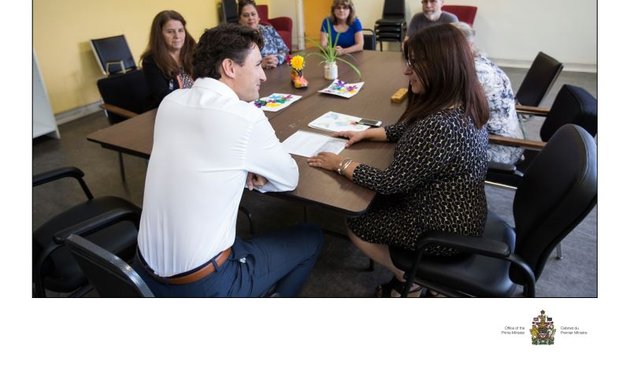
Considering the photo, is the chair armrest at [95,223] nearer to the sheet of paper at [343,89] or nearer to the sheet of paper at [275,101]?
the sheet of paper at [275,101]

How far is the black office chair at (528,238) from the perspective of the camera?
1.05 meters

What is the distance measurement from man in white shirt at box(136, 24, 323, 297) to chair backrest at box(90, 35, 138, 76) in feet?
11.2

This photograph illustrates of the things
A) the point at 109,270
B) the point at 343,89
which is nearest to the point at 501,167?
the point at 343,89

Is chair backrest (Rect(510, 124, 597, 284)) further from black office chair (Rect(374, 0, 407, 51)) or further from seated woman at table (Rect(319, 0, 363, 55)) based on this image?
black office chair (Rect(374, 0, 407, 51))

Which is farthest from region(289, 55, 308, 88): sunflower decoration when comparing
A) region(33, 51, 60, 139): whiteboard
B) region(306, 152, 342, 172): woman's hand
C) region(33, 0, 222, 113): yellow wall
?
region(33, 0, 222, 113): yellow wall

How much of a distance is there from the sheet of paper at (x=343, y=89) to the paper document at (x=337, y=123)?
1.06 ft

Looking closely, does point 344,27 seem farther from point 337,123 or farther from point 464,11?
point 464,11

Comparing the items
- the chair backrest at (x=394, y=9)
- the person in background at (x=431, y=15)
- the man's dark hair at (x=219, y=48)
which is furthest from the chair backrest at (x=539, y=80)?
the chair backrest at (x=394, y=9)

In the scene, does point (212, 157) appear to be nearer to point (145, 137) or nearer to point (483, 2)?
point (145, 137)

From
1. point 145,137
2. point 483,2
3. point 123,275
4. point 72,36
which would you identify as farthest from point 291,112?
point 483,2

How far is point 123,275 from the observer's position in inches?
34.6

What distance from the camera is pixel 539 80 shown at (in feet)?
7.73

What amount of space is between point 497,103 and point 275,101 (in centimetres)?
110
